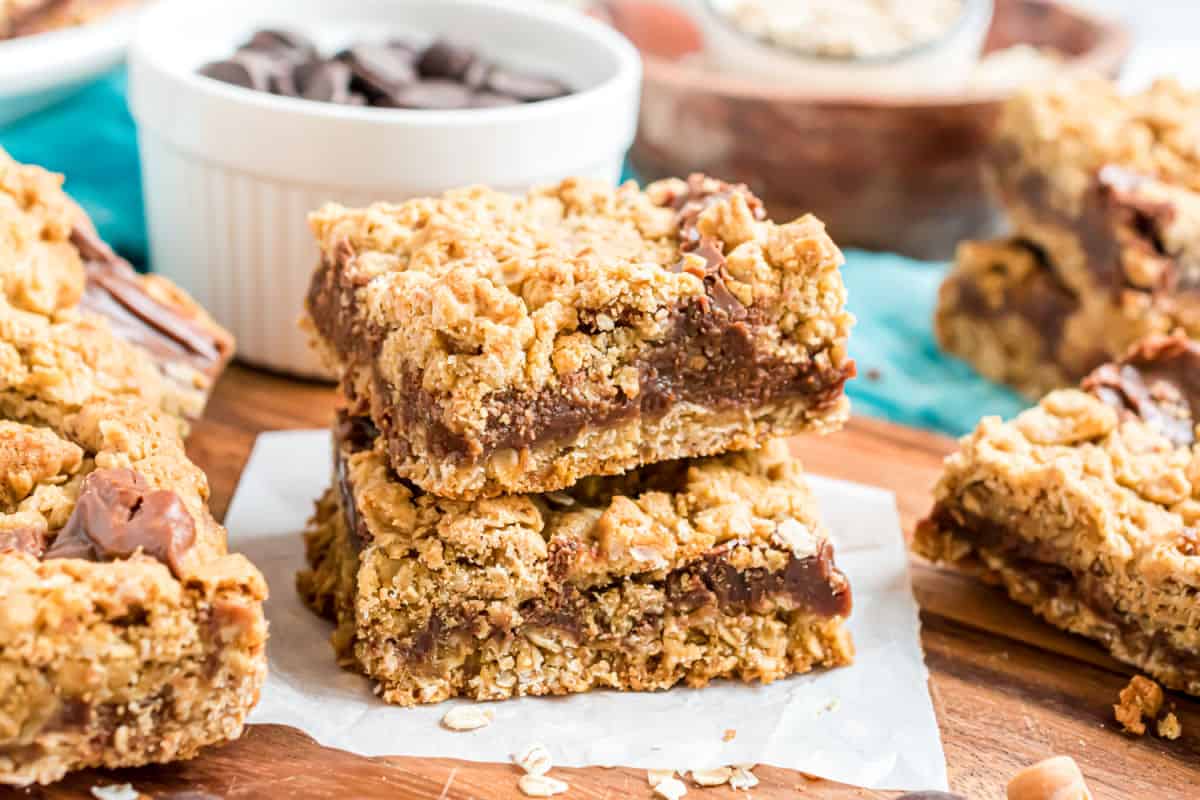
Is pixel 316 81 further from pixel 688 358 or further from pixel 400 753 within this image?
pixel 400 753

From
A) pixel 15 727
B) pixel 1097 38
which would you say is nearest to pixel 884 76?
pixel 1097 38

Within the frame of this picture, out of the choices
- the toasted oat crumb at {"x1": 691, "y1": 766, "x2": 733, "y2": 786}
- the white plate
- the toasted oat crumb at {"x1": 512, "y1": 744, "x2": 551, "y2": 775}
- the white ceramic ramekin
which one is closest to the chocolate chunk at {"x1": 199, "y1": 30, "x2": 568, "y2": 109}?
the white ceramic ramekin

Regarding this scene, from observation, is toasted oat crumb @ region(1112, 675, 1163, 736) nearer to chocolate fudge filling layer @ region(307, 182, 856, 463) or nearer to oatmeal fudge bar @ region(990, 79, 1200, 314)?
chocolate fudge filling layer @ region(307, 182, 856, 463)

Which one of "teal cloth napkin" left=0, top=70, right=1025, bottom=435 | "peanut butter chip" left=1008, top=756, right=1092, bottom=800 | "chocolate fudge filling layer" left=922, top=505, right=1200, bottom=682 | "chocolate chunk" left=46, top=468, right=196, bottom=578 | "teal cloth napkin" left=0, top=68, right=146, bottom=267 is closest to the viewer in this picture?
"chocolate chunk" left=46, top=468, right=196, bottom=578

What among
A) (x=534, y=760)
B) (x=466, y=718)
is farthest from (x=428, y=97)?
(x=534, y=760)

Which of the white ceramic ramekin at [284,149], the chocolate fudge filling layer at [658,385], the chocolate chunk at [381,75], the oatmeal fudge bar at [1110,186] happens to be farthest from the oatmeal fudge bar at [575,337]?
the oatmeal fudge bar at [1110,186]

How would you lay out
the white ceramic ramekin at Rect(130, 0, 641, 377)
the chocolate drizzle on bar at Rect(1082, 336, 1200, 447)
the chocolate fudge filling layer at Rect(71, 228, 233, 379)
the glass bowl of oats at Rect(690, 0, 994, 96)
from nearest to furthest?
the chocolate drizzle on bar at Rect(1082, 336, 1200, 447) < the chocolate fudge filling layer at Rect(71, 228, 233, 379) < the white ceramic ramekin at Rect(130, 0, 641, 377) < the glass bowl of oats at Rect(690, 0, 994, 96)

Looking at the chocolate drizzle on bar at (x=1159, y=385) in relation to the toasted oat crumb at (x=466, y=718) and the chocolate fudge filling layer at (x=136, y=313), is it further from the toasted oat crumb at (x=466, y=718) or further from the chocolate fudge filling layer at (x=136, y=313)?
the chocolate fudge filling layer at (x=136, y=313)

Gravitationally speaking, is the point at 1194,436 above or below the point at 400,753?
above
